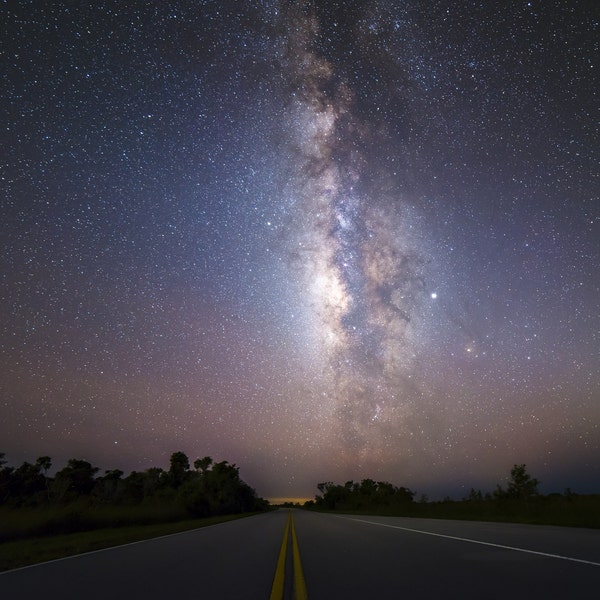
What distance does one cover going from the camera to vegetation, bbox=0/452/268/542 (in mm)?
21688

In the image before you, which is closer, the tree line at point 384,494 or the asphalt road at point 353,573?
the asphalt road at point 353,573

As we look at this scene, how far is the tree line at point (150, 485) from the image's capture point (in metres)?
56.8

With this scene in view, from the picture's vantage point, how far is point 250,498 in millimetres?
91312

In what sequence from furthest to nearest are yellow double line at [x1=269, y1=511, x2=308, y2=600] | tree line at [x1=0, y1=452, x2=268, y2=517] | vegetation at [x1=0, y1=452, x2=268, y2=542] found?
tree line at [x1=0, y1=452, x2=268, y2=517] → vegetation at [x1=0, y1=452, x2=268, y2=542] → yellow double line at [x1=269, y1=511, x2=308, y2=600]

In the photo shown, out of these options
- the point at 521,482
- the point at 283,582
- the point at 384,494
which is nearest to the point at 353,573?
the point at 283,582

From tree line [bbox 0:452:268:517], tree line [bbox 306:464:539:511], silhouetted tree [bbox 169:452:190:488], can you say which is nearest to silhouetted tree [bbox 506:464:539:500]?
tree line [bbox 306:464:539:511]

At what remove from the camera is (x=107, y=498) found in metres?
37.1

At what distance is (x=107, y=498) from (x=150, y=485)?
215 feet

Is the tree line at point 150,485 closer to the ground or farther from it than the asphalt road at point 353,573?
farther from it

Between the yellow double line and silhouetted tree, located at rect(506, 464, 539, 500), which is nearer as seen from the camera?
the yellow double line

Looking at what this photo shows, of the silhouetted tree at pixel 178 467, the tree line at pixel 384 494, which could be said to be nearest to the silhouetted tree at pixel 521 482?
the tree line at pixel 384 494

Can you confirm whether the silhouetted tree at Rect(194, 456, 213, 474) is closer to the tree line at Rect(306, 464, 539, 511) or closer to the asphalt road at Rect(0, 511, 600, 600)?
the tree line at Rect(306, 464, 539, 511)

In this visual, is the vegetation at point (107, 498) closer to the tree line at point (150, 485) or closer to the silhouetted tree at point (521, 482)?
the tree line at point (150, 485)

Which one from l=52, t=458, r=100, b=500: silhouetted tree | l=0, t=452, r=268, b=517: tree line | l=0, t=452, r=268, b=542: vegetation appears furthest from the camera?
l=52, t=458, r=100, b=500: silhouetted tree
